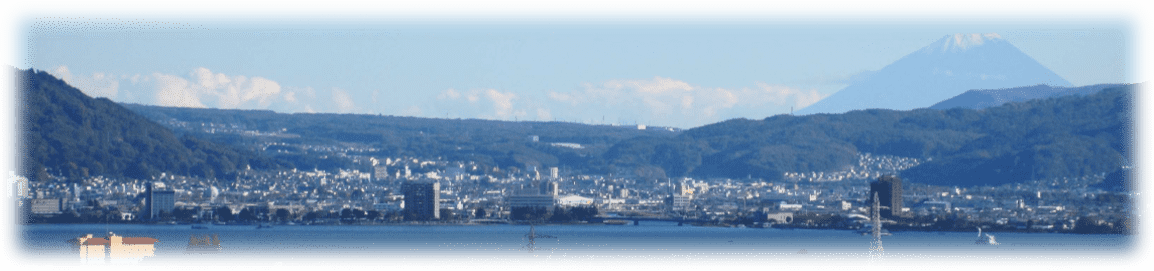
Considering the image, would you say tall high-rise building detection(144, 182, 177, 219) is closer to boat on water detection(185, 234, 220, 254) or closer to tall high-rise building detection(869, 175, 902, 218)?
boat on water detection(185, 234, 220, 254)

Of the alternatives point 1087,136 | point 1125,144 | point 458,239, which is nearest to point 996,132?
point 1087,136

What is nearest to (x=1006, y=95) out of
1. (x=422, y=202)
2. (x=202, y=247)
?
(x=422, y=202)

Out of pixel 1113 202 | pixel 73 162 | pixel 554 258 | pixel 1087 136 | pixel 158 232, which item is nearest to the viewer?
pixel 554 258

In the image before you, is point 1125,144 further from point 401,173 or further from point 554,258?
point 554,258

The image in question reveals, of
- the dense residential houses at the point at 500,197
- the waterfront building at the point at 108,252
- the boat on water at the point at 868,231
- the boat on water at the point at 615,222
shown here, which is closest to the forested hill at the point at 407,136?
the dense residential houses at the point at 500,197

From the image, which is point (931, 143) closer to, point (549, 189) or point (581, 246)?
point (549, 189)

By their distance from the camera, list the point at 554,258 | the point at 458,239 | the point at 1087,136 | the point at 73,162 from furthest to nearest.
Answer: the point at 1087,136 → the point at 73,162 → the point at 458,239 → the point at 554,258
